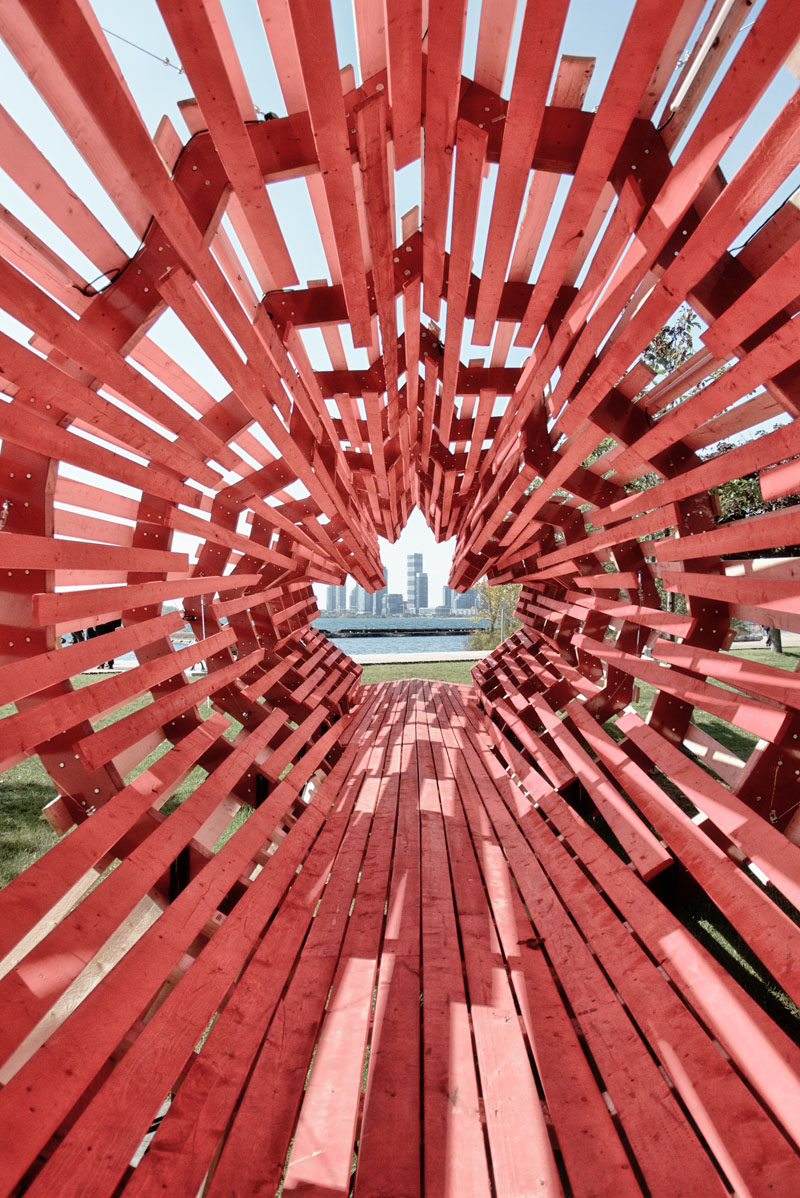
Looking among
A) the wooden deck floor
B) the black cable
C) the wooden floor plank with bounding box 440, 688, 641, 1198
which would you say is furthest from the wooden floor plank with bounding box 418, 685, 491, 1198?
the black cable

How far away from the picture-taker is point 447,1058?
1690mm

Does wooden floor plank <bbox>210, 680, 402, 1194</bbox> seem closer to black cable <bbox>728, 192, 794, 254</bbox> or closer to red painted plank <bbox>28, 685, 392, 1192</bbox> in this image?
red painted plank <bbox>28, 685, 392, 1192</bbox>

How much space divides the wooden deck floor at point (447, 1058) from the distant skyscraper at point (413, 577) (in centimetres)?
14425

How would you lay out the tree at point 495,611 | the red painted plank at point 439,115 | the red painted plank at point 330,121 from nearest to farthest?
the red painted plank at point 330,121 → the red painted plank at point 439,115 → the tree at point 495,611

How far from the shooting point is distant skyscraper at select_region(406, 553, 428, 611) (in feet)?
493

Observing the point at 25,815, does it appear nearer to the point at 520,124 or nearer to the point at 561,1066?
the point at 561,1066

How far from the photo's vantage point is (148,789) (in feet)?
7.41

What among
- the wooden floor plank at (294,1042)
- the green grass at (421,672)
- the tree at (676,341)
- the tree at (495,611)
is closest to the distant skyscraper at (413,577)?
the tree at (495,611)

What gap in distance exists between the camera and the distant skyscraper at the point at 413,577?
15038 centimetres

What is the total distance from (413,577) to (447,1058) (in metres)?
154

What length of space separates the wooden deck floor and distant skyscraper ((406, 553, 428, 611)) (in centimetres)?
14425

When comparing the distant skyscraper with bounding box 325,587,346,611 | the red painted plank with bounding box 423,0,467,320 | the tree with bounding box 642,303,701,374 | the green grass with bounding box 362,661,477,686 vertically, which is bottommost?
the distant skyscraper with bounding box 325,587,346,611

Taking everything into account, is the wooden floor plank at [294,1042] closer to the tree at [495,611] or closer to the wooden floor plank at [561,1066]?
the wooden floor plank at [561,1066]

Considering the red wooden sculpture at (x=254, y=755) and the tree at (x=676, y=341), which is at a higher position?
the tree at (x=676, y=341)
